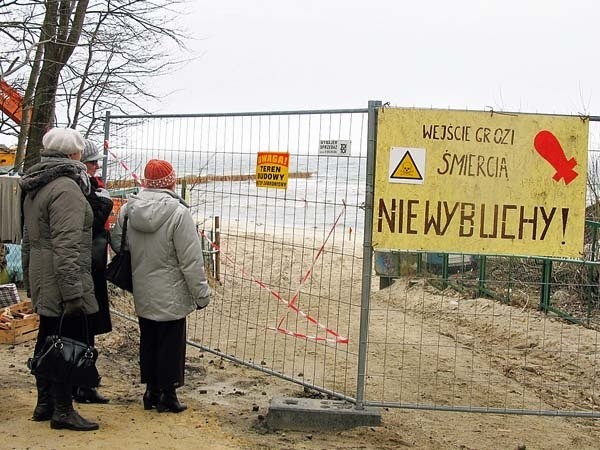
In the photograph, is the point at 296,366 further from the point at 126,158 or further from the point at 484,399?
the point at 126,158

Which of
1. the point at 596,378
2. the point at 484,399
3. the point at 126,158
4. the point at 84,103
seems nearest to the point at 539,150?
the point at 484,399

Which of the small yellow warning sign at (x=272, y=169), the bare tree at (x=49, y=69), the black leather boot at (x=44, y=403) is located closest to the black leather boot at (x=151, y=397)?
the black leather boot at (x=44, y=403)

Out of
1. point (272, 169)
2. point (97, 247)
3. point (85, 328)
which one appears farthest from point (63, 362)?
point (272, 169)

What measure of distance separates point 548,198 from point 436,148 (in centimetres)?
85

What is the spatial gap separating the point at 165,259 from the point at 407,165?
179 cm

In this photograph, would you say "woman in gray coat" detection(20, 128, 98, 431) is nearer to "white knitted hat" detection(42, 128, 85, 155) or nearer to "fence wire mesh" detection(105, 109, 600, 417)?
"white knitted hat" detection(42, 128, 85, 155)

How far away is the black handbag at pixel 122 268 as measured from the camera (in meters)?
5.61

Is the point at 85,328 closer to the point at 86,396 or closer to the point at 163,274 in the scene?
the point at 163,274

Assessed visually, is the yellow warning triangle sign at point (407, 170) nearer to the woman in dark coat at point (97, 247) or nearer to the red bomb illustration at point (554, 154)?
the red bomb illustration at point (554, 154)

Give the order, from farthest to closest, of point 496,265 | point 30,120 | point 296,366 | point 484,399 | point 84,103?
point 496,265, point 84,103, point 30,120, point 296,366, point 484,399

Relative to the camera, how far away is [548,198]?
542 centimetres

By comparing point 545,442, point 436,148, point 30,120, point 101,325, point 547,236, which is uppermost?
point 30,120

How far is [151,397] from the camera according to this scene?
5.70 meters

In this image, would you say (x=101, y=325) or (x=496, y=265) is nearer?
(x=101, y=325)
